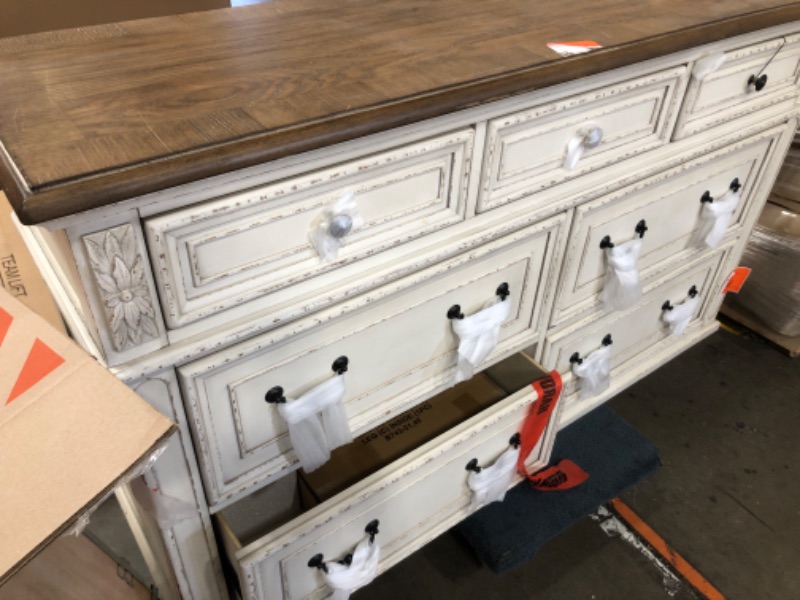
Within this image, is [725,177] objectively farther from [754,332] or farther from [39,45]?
[39,45]

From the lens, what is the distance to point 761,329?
5.95 ft

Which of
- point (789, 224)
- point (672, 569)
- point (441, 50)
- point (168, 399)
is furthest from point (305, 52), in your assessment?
point (789, 224)

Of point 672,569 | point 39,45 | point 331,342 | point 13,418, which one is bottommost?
point 672,569

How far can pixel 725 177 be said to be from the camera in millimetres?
1266

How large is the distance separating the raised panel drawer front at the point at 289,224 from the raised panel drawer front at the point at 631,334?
45cm

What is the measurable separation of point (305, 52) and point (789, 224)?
1.37m

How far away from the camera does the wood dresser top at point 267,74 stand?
1.96 feet

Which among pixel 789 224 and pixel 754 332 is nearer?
pixel 789 224

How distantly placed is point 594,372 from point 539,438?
203mm

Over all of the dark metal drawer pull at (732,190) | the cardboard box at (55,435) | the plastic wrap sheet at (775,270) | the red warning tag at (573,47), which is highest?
the red warning tag at (573,47)

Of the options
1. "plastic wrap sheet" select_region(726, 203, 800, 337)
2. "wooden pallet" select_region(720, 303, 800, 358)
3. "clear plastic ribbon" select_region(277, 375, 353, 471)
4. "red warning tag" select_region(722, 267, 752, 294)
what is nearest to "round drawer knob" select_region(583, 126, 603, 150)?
"clear plastic ribbon" select_region(277, 375, 353, 471)

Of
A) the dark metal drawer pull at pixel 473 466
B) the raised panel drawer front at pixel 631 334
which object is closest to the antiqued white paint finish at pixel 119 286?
the dark metal drawer pull at pixel 473 466

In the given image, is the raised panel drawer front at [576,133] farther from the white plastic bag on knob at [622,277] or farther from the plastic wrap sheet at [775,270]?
the plastic wrap sheet at [775,270]

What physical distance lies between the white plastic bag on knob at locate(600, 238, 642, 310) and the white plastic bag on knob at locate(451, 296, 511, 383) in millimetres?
238
